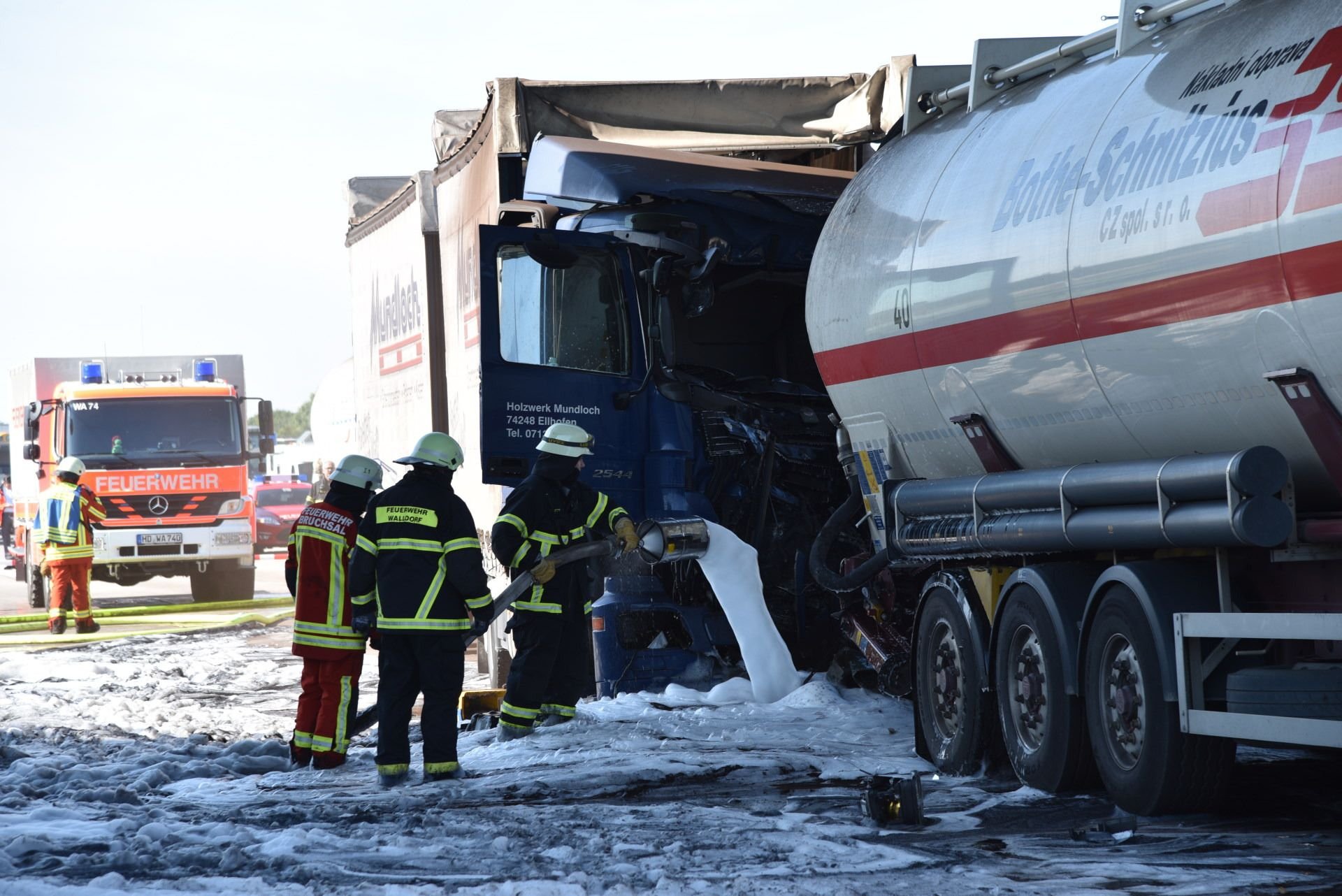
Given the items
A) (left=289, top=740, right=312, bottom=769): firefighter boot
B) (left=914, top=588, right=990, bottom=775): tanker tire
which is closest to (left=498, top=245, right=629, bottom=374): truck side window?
(left=289, top=740, right=312, bottom=769): firefighter boot

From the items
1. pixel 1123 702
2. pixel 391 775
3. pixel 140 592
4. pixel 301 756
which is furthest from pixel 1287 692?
pixel 140 592

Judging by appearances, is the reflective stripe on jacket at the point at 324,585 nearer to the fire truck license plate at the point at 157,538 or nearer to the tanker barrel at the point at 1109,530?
the tanker barrel at the point at 1109,530

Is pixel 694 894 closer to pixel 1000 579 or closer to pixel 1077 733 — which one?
pixel 1077 733

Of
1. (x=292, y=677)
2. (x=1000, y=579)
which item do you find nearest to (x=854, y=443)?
(x=1000, y=579)

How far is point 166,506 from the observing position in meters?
21.0

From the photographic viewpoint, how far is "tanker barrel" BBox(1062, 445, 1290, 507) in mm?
5473

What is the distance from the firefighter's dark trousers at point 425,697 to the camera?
781 cm

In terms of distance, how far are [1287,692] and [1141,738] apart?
2.63 ft

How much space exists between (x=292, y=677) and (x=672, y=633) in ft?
16.5

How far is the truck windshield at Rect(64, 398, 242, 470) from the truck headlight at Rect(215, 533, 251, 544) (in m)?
0.94

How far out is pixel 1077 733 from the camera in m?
6.80

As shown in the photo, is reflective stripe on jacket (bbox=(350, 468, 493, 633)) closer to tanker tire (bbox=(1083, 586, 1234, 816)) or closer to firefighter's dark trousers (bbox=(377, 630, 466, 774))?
firefighter's dark trousers (bbox=(377, 630, 466, 774))

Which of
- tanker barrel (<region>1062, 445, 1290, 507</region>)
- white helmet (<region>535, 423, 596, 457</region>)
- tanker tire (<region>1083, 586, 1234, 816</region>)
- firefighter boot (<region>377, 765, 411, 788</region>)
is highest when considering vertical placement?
white helmet (<region>535, 423, 596, 457</region>)

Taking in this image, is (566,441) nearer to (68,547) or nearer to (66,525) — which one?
(68,547)
